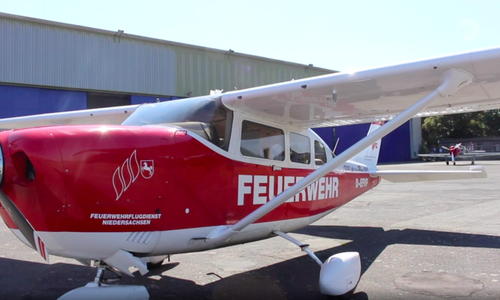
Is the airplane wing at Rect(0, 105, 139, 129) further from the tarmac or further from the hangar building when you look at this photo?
the hangar building

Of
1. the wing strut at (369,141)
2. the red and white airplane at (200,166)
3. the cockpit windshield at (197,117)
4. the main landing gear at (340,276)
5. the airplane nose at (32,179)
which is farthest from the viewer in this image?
the cockpit windshield at (197,117)

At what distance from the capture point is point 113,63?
2120 centimetres

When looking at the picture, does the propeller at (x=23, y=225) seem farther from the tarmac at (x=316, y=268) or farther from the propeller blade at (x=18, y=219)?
the tarmac at (x=316, y=268)

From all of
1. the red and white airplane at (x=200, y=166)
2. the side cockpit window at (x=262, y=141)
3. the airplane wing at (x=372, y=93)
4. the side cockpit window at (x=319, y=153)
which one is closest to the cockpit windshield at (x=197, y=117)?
the red and white airplane at (x=200, y=166)

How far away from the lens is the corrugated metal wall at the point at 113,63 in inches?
738

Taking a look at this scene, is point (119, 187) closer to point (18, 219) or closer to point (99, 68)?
point (18, 219)

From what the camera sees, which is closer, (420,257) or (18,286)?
(18,286)

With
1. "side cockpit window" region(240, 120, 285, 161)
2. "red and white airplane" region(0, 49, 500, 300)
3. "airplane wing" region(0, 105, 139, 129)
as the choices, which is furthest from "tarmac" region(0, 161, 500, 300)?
"airplane wing" region(0, 105, 139, 129)

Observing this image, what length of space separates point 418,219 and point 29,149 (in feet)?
25.2

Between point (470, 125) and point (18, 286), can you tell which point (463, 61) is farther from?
point (470, 125)

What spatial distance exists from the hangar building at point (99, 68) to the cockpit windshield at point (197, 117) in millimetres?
17352

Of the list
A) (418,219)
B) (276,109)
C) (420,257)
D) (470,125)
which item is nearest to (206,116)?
(276,109)

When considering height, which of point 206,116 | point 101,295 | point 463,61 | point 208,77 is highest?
point 208,77

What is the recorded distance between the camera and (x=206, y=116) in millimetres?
4156
